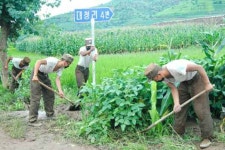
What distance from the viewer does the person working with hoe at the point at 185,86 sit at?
17.2 ft

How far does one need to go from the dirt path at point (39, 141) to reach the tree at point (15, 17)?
446 cm


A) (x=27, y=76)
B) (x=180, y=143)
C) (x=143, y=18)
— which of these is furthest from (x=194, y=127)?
(x=143, y=18)

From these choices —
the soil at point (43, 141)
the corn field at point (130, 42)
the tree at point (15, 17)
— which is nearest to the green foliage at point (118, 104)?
the soil at point (43, 141)

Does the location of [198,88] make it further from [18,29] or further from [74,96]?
[18,29]

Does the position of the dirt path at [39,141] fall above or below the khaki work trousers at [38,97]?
below

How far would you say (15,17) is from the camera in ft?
34.6

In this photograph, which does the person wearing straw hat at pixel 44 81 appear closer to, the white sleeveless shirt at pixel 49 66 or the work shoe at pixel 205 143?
the white sleeveless shirt at pixel 49 66

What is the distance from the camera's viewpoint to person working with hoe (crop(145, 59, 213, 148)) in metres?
5.23

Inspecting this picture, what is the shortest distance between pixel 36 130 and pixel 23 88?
3186mm

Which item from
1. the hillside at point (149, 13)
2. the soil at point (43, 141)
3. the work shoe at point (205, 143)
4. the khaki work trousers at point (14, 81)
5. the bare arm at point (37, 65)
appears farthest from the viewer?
the hillside at point (149, 13)

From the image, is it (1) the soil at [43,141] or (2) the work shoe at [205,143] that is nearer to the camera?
(2) the work shoe at [205,143]

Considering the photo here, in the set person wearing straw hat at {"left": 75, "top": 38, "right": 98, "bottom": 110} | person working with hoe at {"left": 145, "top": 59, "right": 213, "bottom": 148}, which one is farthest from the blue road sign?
person working with hoe at {"left": 145, "top": 59, "right": 213, "bottom": 148}

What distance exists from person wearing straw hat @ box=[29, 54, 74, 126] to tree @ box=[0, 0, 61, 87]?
3514 mm

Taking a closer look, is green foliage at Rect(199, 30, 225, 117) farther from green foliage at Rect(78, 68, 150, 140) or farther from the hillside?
the hillside
